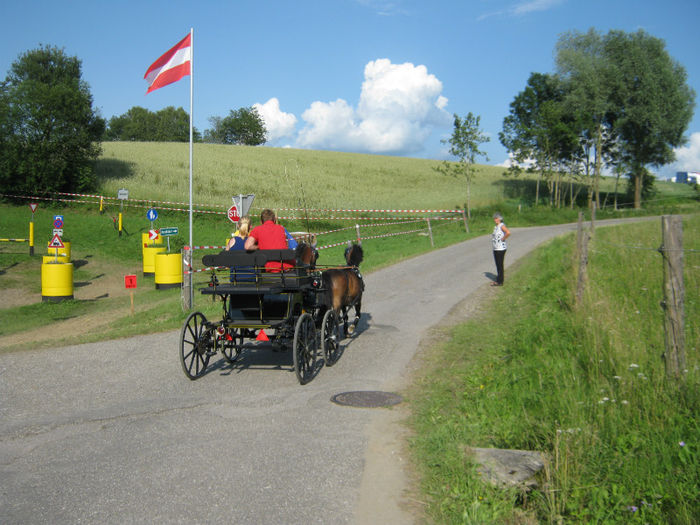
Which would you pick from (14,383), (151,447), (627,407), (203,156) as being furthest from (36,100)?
(627,407)

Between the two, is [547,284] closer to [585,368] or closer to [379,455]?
[585,368]

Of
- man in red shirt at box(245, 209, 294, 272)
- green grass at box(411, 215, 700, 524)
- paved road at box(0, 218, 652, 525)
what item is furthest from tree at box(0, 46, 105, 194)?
green grass at box(411, 215, 700, 524)

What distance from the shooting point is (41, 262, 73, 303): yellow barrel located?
655 inches

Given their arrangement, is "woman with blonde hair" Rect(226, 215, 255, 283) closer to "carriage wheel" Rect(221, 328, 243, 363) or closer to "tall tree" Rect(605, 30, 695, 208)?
"carriage wheel" Rect(221, 328, 243, 363)

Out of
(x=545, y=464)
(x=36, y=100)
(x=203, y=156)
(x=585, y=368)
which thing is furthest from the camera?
(x=203, y=156)

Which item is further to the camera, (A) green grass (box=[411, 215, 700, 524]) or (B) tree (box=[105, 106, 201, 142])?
(B) tree (box=[105, 106, 201, 142])

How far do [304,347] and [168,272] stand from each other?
12139mm

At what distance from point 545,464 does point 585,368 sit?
2279mm

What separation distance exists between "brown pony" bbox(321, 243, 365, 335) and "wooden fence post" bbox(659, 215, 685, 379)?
4.66m

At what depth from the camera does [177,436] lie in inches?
220

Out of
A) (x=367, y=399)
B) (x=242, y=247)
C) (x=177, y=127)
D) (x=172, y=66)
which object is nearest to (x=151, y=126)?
(x=177, y=127)

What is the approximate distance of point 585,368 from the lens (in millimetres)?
6195

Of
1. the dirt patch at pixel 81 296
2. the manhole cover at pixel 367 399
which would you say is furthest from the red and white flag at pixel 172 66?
the manhole cover at pixel 367 399

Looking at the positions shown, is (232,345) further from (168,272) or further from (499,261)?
(168,272)
